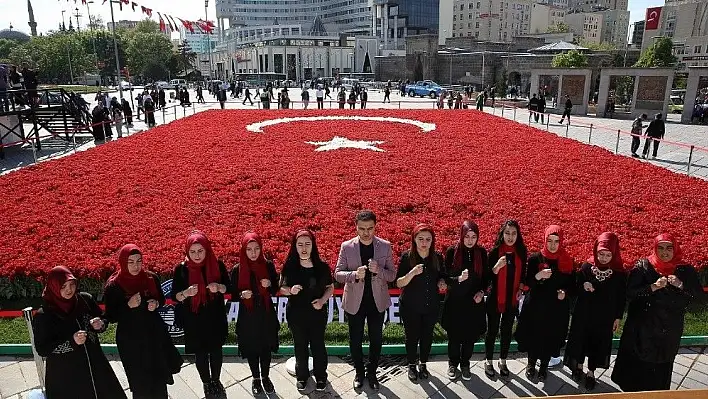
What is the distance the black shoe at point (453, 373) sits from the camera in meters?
5.10

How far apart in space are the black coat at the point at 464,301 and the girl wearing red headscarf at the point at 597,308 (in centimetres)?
89

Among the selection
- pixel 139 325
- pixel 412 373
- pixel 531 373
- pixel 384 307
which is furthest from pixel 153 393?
pixel 531 373

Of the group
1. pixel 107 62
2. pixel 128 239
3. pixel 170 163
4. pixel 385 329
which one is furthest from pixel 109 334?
pixel 107 62

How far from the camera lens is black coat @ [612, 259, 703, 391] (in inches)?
171

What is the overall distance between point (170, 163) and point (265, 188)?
12.3 feet

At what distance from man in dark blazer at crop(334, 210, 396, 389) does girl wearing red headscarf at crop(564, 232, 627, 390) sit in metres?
1.83

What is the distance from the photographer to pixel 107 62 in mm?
78312

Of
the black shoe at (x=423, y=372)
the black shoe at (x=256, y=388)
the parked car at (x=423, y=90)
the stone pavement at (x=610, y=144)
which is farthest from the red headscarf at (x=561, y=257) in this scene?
the parked car at (x=423, y=90)

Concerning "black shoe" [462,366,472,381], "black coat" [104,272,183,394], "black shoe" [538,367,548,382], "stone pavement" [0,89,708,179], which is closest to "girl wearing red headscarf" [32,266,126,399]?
"black coat" [104,272,183,394]

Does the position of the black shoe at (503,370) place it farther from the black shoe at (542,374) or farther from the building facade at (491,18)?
the building facade at (491,18)

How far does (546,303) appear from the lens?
15.9 ft

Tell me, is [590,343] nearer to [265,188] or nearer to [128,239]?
[128,239]

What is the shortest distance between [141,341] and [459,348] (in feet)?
→ 9.94

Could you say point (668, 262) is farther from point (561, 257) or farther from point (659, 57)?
point (659, 57)
